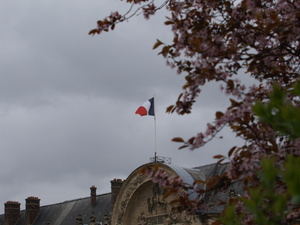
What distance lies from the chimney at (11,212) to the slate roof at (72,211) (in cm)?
69

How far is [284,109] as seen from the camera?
13.2 ft

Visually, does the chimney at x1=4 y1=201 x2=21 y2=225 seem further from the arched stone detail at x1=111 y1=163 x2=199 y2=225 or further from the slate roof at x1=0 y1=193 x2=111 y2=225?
the arched stone detail at x1=111 y1=163 x2=199 y2=225

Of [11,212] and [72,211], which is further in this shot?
[11,212]

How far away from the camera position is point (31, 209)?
163ft

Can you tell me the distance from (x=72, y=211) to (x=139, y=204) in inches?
555

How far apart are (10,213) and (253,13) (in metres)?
47.8

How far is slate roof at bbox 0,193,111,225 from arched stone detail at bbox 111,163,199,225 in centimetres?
699

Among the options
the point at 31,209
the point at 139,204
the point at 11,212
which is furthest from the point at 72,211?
the point at 139,204

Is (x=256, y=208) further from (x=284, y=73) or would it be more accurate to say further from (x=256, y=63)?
(x=284, y=73)

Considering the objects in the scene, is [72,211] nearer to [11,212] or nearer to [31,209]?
[31,209]

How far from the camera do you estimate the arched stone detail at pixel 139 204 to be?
1259 inches

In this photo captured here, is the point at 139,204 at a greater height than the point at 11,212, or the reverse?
the point at 11,212

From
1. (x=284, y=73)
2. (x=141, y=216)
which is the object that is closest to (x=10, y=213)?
(x=141, y=216)

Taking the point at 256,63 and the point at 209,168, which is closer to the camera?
the point at 256,63
